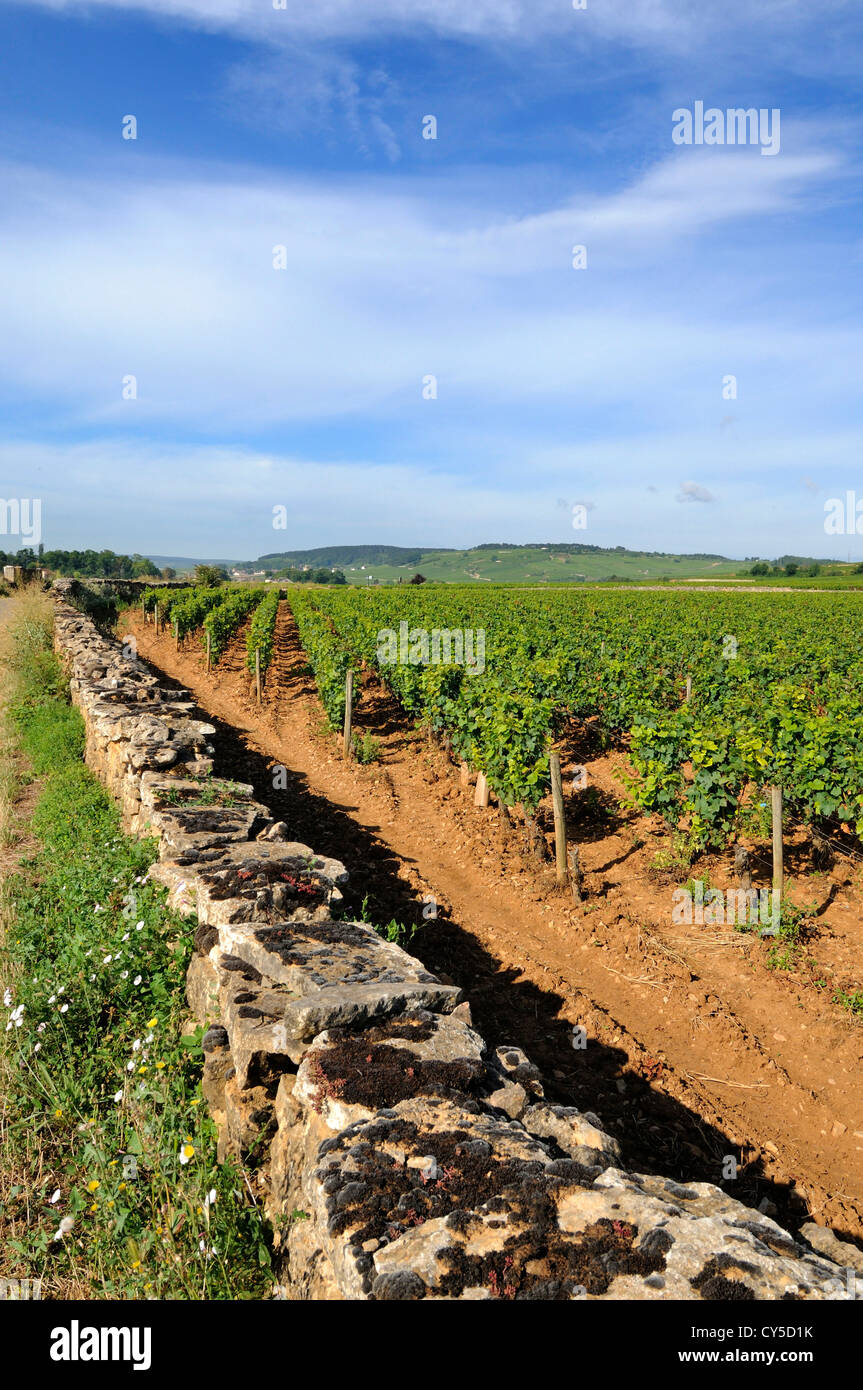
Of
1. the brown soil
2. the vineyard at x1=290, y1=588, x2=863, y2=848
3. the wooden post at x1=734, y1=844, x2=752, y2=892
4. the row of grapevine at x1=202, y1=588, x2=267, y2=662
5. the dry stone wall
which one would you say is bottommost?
the brown soil

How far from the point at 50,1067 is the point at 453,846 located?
7.25 m

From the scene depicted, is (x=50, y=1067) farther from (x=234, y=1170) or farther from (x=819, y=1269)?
(x=819, y=1269)

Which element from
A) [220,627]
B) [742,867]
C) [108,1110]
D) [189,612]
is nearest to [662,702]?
[742,867]

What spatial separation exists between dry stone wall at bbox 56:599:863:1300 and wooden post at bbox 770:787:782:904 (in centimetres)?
575

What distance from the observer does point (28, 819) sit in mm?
9555

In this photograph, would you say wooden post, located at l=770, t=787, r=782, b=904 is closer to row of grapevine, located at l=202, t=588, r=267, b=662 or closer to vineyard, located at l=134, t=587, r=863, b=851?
vineyard, located at l=134, t=587, r=863, b=851

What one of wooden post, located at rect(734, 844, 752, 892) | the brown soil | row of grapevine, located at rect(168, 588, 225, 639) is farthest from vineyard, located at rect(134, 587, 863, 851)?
row of grapevine, located at rect(168, 588, 225, 639)

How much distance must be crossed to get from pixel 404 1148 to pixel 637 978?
17.5ft

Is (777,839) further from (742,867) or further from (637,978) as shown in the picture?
(637,978)

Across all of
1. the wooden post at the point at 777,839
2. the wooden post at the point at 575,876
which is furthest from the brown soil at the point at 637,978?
the wooden post at the point at 777,839

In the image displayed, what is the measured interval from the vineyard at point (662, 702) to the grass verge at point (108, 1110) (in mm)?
6116

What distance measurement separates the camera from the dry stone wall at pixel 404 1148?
99.2 inches

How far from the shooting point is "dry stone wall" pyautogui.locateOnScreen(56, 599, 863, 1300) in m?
2.52
